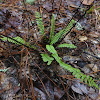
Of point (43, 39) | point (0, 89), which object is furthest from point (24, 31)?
point (0, 89)

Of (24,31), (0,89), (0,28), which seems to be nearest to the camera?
(0,89)

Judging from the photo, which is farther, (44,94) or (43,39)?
(43,39)

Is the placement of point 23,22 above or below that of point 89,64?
above

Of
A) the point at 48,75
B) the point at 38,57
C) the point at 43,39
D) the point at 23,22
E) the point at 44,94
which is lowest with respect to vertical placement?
the point at 44,94

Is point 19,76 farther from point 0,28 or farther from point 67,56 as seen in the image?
point 0,28

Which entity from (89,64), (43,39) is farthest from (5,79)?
(89,64)

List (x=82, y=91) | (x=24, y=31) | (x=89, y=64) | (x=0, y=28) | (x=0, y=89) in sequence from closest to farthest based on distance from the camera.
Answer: (x=0, y=89) < (x=82, y=91) < (x=89, y=64) < (x=0, y=28) < (x=24, y=31)

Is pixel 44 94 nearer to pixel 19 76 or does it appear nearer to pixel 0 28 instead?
pixel 19 76
